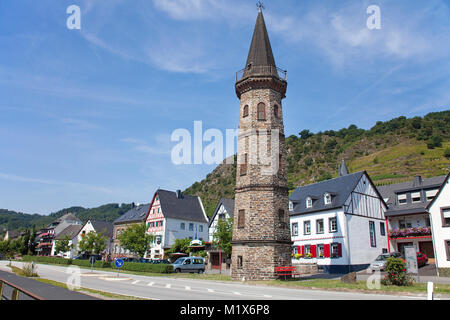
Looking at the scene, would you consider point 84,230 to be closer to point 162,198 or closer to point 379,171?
point 162,198

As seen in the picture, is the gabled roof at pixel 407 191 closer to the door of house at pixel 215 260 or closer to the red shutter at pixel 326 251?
the red shutter at pixel 326 251

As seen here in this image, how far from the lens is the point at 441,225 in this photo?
3041 centimetres

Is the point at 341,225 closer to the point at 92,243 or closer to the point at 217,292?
the point at 217,292

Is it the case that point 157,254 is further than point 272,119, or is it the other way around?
point 157,254

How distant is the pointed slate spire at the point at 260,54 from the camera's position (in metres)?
30.1

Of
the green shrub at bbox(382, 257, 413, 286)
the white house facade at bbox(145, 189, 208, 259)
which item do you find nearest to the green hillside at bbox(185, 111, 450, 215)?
the white house facade at bbox(145, 189, 208, 259)

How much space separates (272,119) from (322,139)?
134m

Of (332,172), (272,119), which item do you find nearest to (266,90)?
(272,119)

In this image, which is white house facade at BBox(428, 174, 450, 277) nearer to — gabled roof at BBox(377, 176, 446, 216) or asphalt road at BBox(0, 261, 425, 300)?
gabled roof at BBox(377, 176, 446, 216)

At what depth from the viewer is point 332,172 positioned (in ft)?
406

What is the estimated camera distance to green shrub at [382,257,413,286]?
61.6ft

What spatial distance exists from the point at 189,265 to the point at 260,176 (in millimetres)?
15536

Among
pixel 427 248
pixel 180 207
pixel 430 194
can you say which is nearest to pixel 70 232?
pixel 180 207

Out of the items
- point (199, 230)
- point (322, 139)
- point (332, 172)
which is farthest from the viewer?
point (322, 139)
